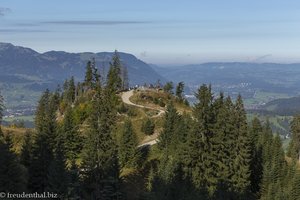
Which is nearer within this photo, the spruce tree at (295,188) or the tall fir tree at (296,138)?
the spruce tree at (295,188)

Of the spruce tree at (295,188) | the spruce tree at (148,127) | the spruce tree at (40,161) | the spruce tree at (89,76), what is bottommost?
the spruce tree at (295,188)

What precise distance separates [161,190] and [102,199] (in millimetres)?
8188

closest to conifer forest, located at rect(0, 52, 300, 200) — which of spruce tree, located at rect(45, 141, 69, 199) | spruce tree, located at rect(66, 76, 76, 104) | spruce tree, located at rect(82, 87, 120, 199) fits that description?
spruce tree, located at rect(82, 87, 120, 199)

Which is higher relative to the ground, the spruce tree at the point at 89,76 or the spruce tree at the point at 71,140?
the spruce tree at the point at 89,76

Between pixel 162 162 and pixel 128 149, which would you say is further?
pixel 128 149

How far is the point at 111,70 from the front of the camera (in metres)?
131

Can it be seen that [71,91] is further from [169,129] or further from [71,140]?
[169,129]

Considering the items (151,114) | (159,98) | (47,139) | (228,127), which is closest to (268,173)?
(228,127)

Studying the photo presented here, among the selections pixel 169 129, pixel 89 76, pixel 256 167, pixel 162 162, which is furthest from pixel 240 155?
pixel 89 76

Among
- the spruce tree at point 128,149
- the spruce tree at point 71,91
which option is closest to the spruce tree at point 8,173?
the spruce tree at point 128,149

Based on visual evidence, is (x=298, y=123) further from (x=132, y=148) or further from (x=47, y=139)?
(x=47, y=139)

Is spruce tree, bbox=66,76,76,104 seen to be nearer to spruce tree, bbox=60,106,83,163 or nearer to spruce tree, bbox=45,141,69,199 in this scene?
spruce tree, bbox=60,106,83,163

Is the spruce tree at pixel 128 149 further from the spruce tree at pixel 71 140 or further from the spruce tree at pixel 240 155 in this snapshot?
the spruce tree at pixel 240 155

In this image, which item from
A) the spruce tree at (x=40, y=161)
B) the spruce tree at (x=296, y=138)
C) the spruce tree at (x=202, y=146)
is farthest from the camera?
the spruce tree at (x=296, y=138)
